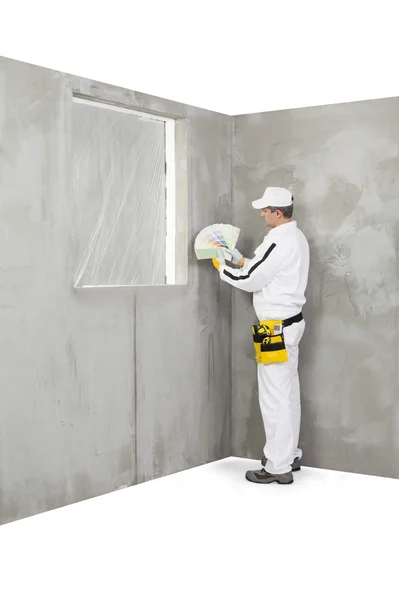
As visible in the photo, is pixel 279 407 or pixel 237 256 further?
pixel 237 256

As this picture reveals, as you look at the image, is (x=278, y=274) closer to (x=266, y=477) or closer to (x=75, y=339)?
(x=266, y=477)

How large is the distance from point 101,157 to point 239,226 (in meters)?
1.17

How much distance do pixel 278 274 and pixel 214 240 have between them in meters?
0.48

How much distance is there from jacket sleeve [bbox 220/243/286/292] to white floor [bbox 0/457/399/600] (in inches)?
46.1

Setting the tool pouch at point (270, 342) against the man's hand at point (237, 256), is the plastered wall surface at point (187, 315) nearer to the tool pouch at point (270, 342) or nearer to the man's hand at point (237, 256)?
the man's hand at point (237, 256)

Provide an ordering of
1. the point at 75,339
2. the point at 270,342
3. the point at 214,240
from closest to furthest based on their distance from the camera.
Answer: the point at 75,339
the point at 270,342
the point at 214,240

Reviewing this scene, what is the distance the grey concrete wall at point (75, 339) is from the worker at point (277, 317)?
1.45 feet

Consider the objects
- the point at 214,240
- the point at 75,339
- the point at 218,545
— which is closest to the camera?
the point at 218,545

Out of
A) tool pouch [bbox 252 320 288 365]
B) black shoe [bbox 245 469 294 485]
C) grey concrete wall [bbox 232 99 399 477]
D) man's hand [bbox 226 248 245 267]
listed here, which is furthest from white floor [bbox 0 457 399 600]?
man's hand [bbox 226 248 245 267]

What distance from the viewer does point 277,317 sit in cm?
514

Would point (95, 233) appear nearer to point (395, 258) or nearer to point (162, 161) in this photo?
point (162, 161)

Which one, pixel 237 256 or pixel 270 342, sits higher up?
pixel 237 256

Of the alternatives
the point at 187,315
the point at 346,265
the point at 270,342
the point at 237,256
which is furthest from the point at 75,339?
the point at 346,265

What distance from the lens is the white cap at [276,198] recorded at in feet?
17.0
